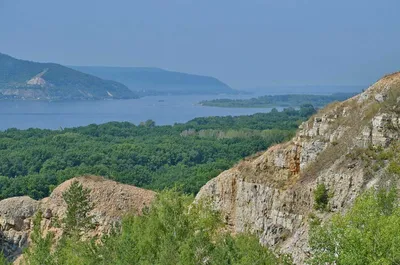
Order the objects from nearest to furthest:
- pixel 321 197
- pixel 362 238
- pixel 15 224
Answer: pixel 362 238
pixel 321 197
pixel 15 224

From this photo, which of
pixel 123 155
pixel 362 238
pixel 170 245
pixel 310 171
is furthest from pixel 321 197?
pixel 123 155

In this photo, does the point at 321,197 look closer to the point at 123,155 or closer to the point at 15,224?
the point at 15,224

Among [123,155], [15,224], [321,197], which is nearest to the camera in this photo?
[321,197]

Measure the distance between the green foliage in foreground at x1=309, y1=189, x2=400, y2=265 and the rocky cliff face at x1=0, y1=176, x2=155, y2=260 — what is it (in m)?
19.0

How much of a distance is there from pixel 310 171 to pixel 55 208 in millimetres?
17788

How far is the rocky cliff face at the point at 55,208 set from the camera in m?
33.5

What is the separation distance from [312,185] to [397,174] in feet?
12.6

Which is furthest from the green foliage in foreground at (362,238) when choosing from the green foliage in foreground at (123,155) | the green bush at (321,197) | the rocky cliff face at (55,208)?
the green foliage in foreground at (123,155)

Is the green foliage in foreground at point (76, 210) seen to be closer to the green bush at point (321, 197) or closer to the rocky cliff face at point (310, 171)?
the rocky cliff face at point (310, 171)

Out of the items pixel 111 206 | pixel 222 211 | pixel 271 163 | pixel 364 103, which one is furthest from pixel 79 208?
pixel 364 103

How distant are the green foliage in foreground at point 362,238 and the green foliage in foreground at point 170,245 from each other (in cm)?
257

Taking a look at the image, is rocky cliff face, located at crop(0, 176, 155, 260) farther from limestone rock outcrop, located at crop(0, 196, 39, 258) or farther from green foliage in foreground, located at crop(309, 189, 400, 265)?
green foliage in foreground, located at crop(309, 189, 400, 265)

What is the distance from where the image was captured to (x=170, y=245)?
1986cm

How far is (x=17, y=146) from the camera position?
83875 millimetres
